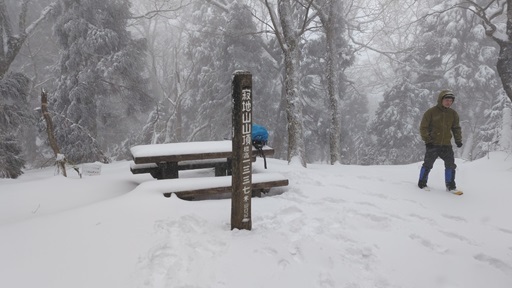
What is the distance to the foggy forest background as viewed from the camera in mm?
13188

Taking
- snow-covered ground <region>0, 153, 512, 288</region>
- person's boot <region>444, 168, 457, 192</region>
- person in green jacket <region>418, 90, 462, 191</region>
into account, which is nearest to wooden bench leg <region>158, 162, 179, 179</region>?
snow-covered ground <region>0, 153, 512, 288</region>

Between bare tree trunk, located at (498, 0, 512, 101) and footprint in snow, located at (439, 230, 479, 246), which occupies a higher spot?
bare tree trunk, located at (498, 0, 512, 101)

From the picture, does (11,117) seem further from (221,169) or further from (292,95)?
(292,95)

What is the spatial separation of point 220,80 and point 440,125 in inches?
622

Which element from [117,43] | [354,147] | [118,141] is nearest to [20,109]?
[117,43]

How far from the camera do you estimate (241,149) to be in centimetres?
346

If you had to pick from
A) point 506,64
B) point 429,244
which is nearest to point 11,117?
point 429,244

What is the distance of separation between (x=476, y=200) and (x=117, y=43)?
1600 cm

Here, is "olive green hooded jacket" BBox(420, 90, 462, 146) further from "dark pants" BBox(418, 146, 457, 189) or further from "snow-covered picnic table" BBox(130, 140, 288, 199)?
"snow-covered picnic table" BBox(130, 140, 288, 199)

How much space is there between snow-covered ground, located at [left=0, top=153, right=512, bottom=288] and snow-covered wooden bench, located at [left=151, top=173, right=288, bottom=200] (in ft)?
0.49

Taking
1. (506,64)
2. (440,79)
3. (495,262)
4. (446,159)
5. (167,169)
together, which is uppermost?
(440,79)

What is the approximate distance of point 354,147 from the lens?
26938 mm

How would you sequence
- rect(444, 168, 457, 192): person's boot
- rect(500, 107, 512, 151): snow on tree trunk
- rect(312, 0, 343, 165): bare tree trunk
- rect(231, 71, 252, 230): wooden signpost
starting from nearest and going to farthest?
1. rect(231, 71, 252, 230): wooden signpost
2. rect(444, 168, 457, 192): person's boot
3. rect(500, 107, 512, 151): snow on tree trunk
4. rect(312, 0, 343, 165): bare tree trunk

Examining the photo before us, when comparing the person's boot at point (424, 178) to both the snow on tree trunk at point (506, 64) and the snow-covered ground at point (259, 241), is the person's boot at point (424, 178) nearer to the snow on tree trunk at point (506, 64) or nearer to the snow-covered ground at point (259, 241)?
the snow-covered ground at point (259, 241)
